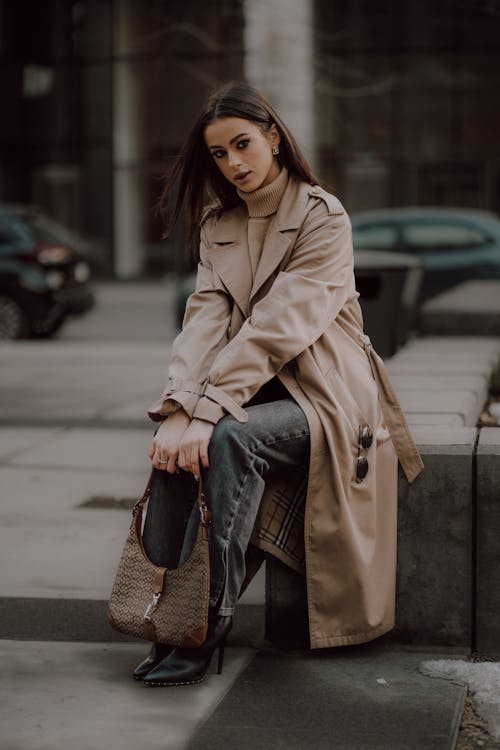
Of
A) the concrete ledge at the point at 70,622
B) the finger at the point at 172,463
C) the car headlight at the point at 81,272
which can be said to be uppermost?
the finger at the point at 172,463

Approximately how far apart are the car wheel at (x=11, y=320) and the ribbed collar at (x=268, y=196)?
11.7 meters

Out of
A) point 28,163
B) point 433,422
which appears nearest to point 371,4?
point 28,163

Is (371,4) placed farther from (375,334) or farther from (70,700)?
(70,700)

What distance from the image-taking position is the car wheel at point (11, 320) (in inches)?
618

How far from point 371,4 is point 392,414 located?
86.0ft

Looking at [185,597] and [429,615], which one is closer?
[185,597]

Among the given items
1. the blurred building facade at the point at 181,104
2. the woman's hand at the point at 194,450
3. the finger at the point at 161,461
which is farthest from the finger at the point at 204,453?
the blurred building facade at the point at 181,104

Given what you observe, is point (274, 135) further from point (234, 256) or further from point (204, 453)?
point (204, 453)

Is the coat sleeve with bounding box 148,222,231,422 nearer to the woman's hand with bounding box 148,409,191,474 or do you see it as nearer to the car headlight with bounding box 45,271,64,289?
the woman's hand with bounding box 148,409,191,474

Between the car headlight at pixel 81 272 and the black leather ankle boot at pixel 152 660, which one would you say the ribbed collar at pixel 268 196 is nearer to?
the black leather ankle boot at pixel 152 660

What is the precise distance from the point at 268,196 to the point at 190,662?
1419 millimetres

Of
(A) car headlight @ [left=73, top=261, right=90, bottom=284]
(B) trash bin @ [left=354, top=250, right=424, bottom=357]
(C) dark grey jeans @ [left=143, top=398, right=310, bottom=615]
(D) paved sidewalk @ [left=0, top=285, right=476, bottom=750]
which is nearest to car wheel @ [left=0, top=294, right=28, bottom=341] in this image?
(A) car headlight @ [left=73, top=261, right=90, bottom=284]

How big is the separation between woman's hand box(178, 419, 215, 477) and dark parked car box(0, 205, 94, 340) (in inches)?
475

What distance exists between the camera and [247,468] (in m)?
3.90
